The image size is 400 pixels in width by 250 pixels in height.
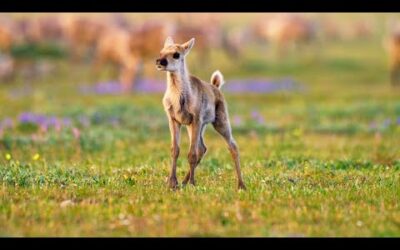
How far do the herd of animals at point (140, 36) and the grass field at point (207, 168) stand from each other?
4.57 m

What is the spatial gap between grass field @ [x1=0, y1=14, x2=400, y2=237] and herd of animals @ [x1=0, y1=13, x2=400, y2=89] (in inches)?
180

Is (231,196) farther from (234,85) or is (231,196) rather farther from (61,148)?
(234,85)

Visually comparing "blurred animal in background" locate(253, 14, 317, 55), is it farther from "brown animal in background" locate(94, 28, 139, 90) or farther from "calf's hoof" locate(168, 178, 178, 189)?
"calf's hoof" locate(168, 178, 178, 189)

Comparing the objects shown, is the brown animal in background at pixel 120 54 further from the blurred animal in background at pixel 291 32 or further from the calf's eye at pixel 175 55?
the calf's eye at pixel 175 55

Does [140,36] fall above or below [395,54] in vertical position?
above

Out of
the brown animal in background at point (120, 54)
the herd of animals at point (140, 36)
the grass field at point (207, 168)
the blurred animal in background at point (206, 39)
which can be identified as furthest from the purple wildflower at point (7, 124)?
the blurred animal in background at point (206, 39)

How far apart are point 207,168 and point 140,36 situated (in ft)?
73.2

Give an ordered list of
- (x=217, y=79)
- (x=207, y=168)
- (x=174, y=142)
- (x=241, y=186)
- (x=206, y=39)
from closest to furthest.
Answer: (x=241, y=186), (x=174, y=142), (x=217, y=79), (x=207, y=168), (x=206, y=39)

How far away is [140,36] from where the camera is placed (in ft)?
114

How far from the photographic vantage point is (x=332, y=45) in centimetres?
5438

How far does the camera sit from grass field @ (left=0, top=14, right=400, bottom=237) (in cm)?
871

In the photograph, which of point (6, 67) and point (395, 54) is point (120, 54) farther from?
point (395, 54)

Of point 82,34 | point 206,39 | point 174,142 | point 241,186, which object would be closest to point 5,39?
point 82,34
